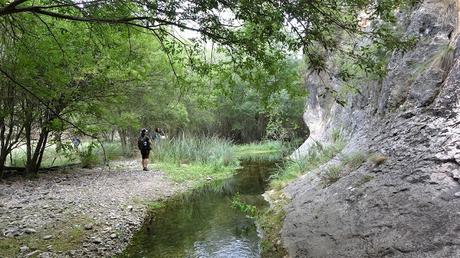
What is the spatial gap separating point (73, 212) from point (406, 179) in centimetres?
592

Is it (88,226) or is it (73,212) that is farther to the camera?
(73,212)

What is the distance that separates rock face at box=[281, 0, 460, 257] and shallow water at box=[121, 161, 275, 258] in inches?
34.8

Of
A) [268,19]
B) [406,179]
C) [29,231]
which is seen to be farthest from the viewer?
[29,231]

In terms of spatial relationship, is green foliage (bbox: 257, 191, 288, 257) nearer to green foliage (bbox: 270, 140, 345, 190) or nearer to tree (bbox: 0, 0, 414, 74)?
green foliage (bbox: 270, 140, 345, 190)

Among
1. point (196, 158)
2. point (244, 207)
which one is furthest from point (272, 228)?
point (196, 158)

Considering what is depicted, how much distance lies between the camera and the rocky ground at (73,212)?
19.7 feet

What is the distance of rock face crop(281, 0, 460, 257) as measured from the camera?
185 inches

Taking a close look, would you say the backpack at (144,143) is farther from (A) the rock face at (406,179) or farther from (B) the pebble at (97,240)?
(B) the pebble at (97,240)

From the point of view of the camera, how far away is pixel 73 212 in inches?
302

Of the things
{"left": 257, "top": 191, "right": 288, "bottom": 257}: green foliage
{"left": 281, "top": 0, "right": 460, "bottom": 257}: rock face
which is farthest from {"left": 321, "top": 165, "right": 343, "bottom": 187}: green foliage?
{"left": 257, "top": 191, "right": 288, "bottom": 257}: green foliage

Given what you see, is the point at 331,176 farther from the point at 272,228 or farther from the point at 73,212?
the point at 73,212

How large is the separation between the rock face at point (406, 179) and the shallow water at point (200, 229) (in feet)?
2.90

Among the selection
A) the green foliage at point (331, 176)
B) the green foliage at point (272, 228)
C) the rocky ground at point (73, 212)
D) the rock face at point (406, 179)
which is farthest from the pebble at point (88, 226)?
the green foliage at point (331, 176)

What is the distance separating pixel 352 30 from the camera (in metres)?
4.33
